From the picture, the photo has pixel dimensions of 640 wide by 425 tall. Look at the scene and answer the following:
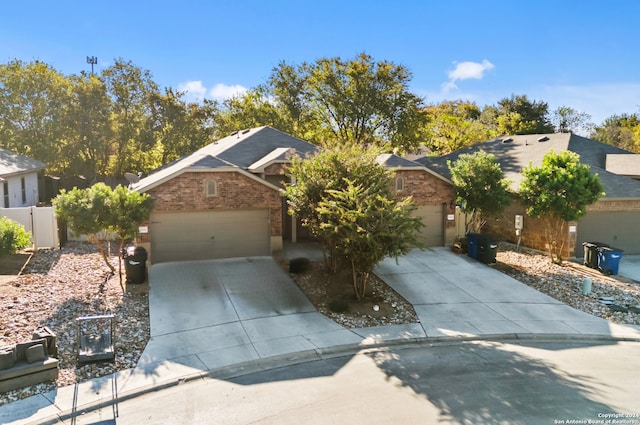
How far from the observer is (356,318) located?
12258mm

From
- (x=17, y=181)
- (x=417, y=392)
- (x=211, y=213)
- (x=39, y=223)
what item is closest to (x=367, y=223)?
(x=417, y=392)

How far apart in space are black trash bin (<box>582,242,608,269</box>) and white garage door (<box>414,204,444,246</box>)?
5362mm

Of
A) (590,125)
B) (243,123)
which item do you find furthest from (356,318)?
(590,125)

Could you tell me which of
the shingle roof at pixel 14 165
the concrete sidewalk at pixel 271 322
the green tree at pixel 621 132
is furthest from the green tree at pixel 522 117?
the shingle roof at pixel 14 165

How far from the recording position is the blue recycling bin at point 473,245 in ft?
58.3

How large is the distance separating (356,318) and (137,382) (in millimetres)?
5689

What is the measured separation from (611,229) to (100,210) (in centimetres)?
1915

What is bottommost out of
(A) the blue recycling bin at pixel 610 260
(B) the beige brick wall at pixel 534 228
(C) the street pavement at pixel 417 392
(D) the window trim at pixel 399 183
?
(C) the street pavement at pixel 417 392

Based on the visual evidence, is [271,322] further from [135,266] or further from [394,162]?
[394,162]

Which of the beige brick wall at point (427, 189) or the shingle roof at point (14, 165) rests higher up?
the shingle roof at point (14, 165)

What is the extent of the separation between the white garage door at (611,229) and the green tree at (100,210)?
16.8 meters

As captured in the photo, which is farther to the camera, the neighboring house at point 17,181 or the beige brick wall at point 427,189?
the neighboring house at point 17,181

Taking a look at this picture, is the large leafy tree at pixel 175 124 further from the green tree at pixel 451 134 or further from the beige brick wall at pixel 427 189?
the beige brick wall at pixel 427 189

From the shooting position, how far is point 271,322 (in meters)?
11.8
